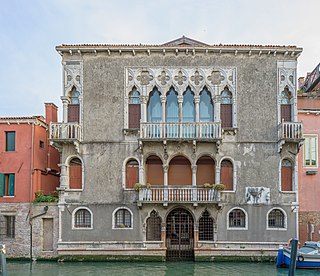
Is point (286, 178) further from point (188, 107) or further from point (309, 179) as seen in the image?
point (188, 107)

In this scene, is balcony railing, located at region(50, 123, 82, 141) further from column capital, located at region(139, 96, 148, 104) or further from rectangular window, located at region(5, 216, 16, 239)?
rectangular window, located at region(5, 216, 16, 239)

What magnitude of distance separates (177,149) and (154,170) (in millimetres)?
1766

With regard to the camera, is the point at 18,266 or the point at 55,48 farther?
the point at 55,48

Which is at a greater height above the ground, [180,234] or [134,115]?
[134,115]

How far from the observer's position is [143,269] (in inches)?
805

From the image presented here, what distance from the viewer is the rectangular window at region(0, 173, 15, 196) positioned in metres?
23.6

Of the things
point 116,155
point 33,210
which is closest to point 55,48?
point 116,155

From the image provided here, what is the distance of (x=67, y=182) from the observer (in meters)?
23.3

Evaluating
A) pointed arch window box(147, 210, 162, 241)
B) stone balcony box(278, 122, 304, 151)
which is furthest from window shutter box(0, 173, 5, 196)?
stone balcony box(278, 122, 304, 151)

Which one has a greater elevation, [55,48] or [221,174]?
[55,48]

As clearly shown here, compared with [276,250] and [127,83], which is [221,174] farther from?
[127,83]

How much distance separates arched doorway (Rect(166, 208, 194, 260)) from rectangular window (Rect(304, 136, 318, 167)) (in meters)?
7.14

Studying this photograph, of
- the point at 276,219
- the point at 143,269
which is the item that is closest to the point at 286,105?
the point at 276,219

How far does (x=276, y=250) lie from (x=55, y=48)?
1525 cm
